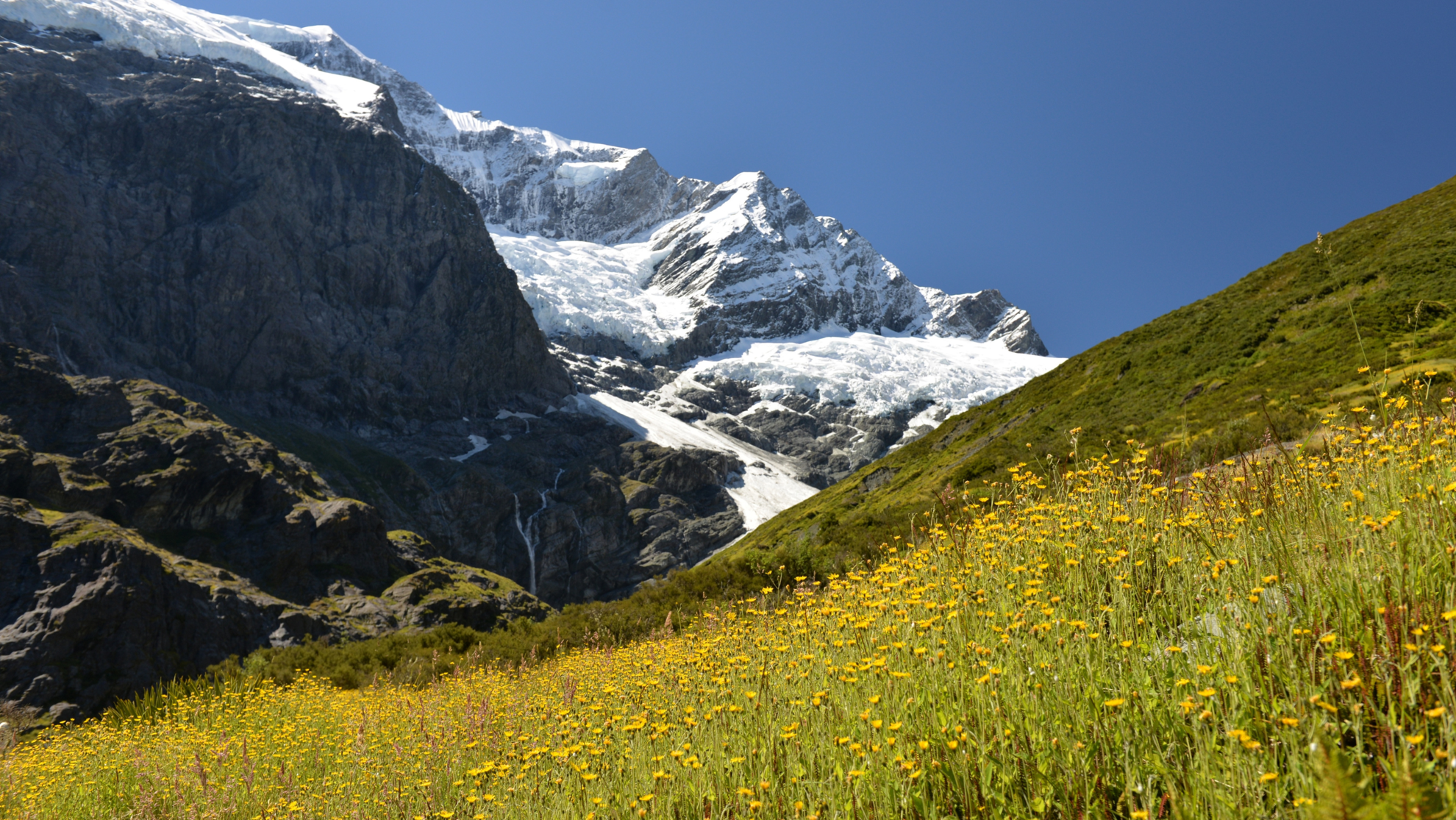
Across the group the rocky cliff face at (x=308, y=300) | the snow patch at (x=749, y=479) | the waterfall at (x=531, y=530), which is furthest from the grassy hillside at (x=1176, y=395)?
the snow patch at (x=749, y=479)

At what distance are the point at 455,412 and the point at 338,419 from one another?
96.2 ft

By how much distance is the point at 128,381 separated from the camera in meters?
81.4

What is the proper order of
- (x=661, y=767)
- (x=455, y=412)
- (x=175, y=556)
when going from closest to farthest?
1. (x=661, y=767)
2. (x=175, y=556)
3. (x=455, y=412)

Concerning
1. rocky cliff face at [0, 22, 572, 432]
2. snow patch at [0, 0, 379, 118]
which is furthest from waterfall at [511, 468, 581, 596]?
snow patch at [0, 0, 379, 118]

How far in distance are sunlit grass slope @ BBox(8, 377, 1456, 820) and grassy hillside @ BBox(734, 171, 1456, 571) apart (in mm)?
9013

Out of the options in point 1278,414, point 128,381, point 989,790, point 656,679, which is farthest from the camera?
point 128,381

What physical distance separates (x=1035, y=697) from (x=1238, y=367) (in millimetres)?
29007

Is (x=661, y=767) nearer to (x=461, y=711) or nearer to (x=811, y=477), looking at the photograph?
(x=461, y=711)

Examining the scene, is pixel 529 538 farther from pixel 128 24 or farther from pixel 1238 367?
pixel 128 24

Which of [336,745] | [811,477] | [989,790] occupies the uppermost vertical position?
[811,477]

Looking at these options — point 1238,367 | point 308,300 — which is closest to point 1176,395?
point 1238,367

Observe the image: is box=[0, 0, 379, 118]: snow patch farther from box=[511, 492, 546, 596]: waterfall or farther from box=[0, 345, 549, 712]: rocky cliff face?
box=[0, 345, 549, 712]: rocky cliff face

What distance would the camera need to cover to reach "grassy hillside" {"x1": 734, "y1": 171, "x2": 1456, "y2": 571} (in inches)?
717

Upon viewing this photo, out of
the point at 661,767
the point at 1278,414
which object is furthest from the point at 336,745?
the point at 1278,414
